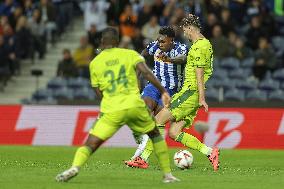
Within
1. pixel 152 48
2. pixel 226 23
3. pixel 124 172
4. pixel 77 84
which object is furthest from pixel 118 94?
pixel 226 23

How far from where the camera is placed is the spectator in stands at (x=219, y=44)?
26188 millimetres

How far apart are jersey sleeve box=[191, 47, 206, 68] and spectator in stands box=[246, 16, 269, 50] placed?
11.7 m

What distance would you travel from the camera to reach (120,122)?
39.6 ft

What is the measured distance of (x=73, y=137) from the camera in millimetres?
22750

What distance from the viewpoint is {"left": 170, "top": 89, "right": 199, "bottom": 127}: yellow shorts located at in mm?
15180

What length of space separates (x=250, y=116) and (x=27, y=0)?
10571mm

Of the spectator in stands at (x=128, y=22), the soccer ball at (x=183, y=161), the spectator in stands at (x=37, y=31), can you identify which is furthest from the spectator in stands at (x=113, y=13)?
the soccer ball at (x=183, y=161)

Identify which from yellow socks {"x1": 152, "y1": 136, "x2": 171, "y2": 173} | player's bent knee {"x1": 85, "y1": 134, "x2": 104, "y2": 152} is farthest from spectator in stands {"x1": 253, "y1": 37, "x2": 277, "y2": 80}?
player's bent knee {"x1": 85, "y1": 134, "x2": 104, "y2": 152}

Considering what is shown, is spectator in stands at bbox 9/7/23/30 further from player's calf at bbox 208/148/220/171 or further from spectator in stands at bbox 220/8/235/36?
player's calf at bbox 208/148/220/171

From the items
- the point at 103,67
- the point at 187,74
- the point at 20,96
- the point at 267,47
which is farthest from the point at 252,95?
the point at 103,67

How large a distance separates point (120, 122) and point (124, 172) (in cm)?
214

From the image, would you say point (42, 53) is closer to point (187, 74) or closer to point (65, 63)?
point (65, 63)

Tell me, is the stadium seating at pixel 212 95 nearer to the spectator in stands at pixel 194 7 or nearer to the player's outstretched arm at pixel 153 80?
the spectator in stands at pixel 194 7

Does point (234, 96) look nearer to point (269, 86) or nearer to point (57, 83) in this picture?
point (269, 86)
